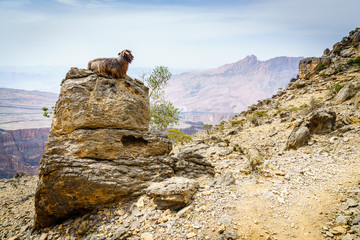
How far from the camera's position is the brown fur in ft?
29.0

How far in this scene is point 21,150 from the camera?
126 m

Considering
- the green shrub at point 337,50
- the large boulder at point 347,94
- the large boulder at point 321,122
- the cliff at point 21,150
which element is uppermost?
the green shrub at point 337,50

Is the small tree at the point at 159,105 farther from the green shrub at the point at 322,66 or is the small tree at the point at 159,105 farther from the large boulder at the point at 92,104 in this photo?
the green shrub at the point at 322,66

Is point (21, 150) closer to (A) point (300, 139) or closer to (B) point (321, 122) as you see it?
(A) point (300, 139)

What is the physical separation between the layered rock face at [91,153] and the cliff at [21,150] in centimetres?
10578

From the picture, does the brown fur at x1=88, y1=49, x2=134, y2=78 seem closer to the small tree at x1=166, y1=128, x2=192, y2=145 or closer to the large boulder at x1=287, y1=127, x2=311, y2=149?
the large boulder at x1=287, y1=127, x2=311, y2=149

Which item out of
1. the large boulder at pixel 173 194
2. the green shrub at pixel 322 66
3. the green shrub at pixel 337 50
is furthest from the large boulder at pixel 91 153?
the green shrub at pixel 337 50

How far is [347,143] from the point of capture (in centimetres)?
977

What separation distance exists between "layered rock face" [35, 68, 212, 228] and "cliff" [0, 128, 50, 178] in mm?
105776

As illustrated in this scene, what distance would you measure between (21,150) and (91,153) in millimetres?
162591

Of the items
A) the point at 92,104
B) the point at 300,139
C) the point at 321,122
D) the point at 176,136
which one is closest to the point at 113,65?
the point at 92,104

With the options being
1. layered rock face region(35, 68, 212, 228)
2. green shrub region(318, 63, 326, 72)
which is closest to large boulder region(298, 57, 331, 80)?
green shrub region(318, 63, 326, 72)

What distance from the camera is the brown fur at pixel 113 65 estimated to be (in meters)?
8.85

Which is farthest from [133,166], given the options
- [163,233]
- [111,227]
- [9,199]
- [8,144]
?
[8,144]
